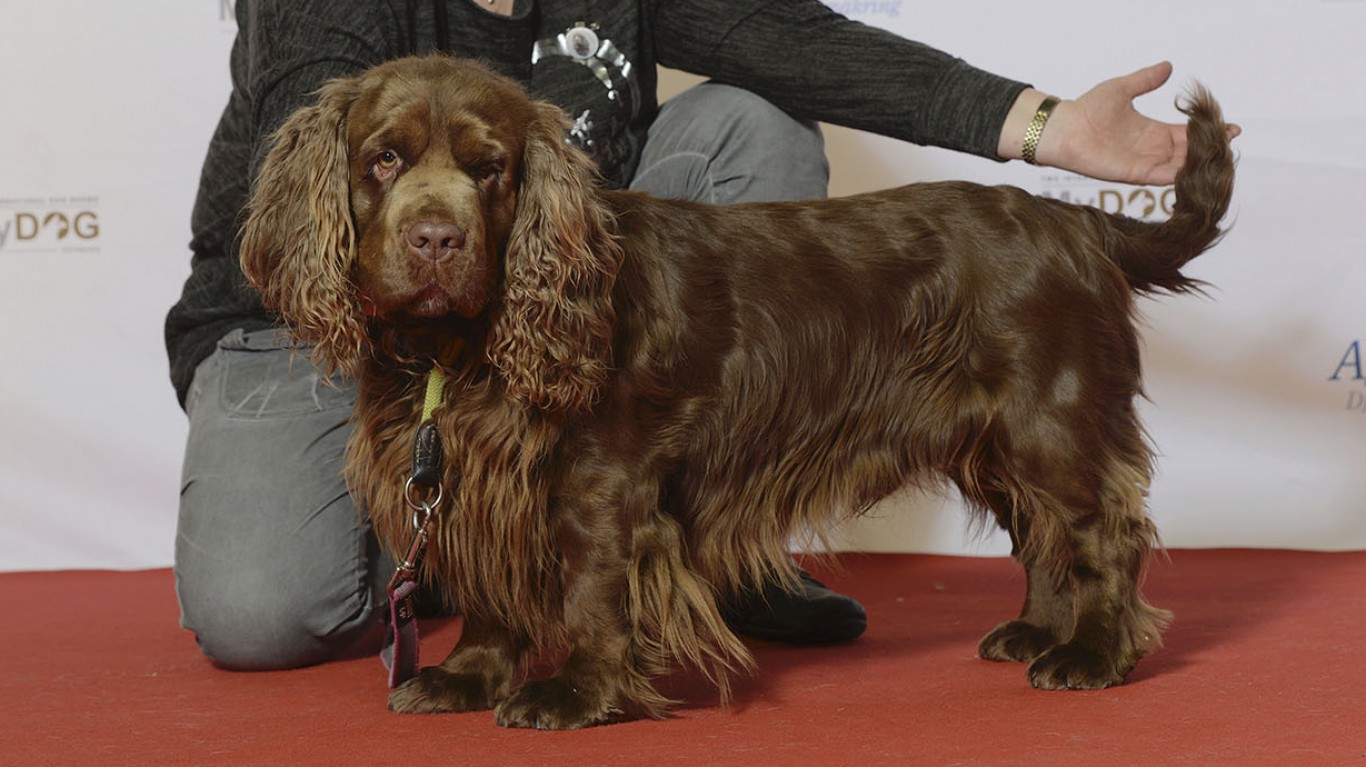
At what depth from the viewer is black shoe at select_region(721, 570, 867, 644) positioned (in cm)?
263

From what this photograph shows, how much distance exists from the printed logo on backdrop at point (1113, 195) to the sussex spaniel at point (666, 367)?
1267 millimetres

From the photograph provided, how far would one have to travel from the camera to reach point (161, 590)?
3.52 meters

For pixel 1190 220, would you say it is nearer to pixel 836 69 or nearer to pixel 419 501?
pixel 836 69

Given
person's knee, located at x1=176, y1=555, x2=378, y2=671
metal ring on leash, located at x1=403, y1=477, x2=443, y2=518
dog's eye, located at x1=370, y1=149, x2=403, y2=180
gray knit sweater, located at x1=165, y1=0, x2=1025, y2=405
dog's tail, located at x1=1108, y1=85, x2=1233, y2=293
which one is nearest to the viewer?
dog's eye, located at x1=370, y1=149, x2=403, y2=180

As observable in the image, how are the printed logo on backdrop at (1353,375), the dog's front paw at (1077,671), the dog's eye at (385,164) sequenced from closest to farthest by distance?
the dog's eye at (385,164), the dog's front paw at (1077,671), the printed logo on backdrop at (1353,375)

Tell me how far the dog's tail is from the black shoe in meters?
0.83

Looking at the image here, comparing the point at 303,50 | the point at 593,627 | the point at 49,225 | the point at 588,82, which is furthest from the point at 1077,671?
the point at 49,225

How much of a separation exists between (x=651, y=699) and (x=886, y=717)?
352 mm

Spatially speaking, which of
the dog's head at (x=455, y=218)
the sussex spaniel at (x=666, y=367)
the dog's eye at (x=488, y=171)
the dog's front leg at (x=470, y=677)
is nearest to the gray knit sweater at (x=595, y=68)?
the sussex spaniel at (x=666, y=367)

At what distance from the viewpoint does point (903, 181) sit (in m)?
3.75

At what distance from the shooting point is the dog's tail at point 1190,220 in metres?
2.37

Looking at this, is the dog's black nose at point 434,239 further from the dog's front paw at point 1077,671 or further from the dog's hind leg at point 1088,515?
the dog's front paw at point 1077,671

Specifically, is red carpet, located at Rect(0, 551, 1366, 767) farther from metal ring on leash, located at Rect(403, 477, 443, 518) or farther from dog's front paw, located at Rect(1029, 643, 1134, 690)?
metal ring on leash, located at Rect(403, 477, 443, 518)

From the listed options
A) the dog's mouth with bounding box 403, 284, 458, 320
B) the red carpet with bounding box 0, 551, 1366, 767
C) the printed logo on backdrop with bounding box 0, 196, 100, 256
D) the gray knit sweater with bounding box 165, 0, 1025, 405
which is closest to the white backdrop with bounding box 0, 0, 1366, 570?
the printed logo on backdrop with bounding box 0, 196, 100, 256
